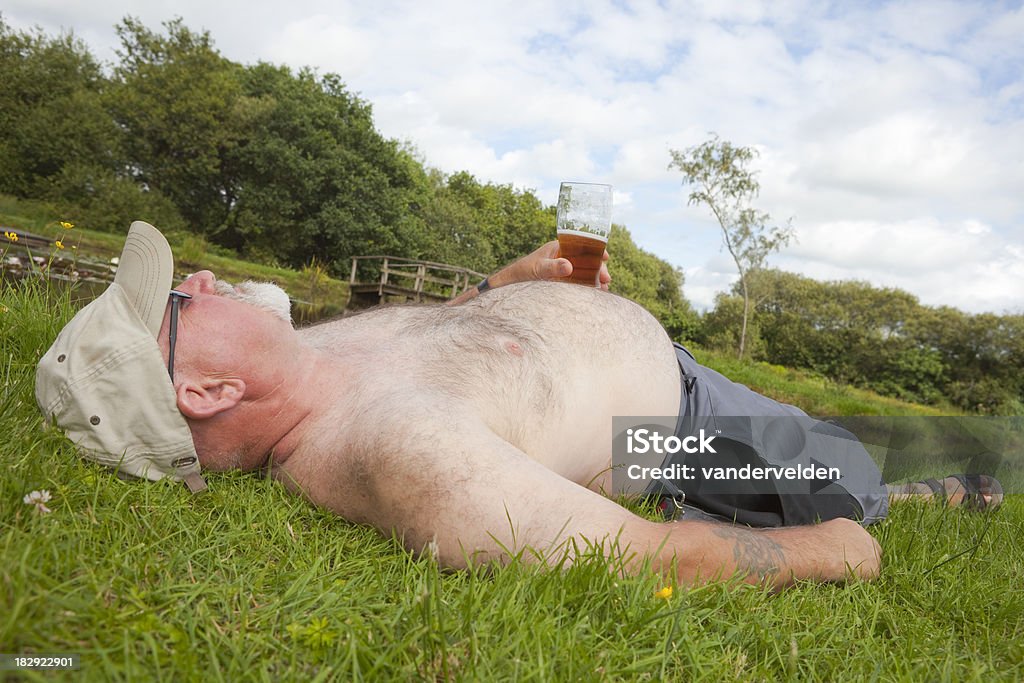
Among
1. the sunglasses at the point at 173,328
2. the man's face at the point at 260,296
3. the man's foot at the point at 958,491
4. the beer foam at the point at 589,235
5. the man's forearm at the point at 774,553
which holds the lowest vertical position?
the man's foot at the point at 958,491

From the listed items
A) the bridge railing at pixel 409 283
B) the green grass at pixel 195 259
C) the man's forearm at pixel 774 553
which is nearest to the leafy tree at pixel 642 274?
the bridge railing at pixel 409 283

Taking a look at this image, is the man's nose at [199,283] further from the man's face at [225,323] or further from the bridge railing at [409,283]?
the bridge railing at [409,283]

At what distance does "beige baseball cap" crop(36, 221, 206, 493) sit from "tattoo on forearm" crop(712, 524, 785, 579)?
1459mm

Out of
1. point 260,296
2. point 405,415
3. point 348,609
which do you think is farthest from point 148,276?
point 348,609

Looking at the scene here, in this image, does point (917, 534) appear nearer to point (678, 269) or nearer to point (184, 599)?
point (184, 599)

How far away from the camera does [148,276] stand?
6.15ft

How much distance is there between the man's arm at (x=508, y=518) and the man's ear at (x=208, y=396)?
1.86ft

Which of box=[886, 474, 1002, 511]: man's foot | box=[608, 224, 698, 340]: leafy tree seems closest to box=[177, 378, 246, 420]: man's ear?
box=[886, 474, 1002, 511]: man's foot

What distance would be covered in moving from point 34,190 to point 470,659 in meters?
32.3

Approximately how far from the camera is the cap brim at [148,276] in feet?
6.03

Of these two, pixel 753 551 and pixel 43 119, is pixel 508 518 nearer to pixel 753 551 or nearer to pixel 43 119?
→ pixel 753 551

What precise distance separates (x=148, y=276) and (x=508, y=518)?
1.29 meters

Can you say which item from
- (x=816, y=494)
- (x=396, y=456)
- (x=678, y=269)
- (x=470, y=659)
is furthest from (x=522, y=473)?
(x=678, y=269)

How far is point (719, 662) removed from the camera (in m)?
1.29
